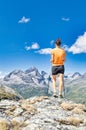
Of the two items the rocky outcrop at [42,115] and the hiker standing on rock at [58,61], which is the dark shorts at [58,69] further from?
the rocky outcrop at [42,115]

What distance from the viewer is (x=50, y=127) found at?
55.9ft

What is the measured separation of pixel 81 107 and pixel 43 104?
271cm

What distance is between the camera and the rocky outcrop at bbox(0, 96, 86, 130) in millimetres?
17281

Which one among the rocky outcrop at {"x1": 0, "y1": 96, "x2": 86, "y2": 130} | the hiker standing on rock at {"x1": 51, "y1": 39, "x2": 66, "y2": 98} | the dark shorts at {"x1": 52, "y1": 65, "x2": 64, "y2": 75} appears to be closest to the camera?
the rocky outcrop at {"x1": 0, "y1": 96, "x2": 86, "y2": 130}

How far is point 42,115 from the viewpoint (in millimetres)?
19328

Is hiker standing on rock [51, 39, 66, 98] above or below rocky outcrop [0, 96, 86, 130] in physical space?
above

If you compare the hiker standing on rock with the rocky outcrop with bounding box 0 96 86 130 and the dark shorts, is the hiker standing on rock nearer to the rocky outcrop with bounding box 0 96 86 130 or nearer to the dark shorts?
the dark shorts

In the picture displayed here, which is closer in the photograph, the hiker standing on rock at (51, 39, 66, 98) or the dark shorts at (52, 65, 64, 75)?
the hiker standing on rock at (51, 39, 66, 98)

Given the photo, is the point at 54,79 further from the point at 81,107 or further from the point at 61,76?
the point at 81,107

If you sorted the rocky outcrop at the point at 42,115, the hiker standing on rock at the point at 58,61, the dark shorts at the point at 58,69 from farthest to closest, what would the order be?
the dark shorts at the point at 58,69
the hiker standing on rock at the point at 58,61
the rocky outcrop at the point at 42,115

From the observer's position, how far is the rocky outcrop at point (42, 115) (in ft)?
56.7

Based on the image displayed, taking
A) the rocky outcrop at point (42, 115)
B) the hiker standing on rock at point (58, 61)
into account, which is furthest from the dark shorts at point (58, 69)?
the rocky outcrop at point (42, 115)

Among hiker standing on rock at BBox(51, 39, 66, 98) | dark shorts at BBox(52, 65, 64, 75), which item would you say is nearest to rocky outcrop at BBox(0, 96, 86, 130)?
hiker standing on rock at BBox(51, 39, 66, 98)

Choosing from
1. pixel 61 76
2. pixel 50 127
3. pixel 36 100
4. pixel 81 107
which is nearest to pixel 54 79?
pixel 61 76
